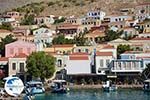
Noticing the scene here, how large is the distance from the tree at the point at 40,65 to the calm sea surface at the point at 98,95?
3.86m

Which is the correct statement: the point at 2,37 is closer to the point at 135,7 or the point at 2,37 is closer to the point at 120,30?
the point at 120,30

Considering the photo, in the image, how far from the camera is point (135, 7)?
9375cm

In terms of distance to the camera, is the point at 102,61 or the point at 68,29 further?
the point at 68,29

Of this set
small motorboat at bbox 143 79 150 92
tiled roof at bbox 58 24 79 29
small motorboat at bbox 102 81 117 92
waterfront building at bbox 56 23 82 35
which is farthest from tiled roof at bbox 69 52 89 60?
tiled roof at bbox 58 24 79 29

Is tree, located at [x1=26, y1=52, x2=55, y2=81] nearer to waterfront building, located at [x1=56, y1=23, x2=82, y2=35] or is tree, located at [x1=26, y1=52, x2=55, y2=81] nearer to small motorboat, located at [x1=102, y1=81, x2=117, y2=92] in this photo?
small motorboat, located at [x1=102, y1=81, x2=117, y2=92]

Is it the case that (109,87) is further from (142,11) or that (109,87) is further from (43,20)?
(43,20)

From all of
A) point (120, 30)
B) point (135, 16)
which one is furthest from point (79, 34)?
point (135, 16)

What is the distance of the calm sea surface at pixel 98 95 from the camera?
4656cm

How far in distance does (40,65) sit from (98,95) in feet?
27.5

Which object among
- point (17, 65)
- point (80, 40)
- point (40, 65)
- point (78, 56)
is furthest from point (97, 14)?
point (40, 65)

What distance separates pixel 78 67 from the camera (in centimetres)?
5900

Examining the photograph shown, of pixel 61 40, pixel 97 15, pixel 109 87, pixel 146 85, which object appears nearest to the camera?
pixel 146 85

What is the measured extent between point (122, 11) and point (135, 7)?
2.50 meters

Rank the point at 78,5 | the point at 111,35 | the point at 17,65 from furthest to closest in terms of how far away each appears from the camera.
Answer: the point at 78,5 → the point at 111,35 → the point at 17,65
